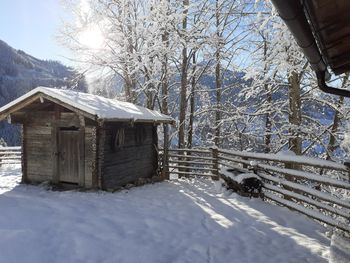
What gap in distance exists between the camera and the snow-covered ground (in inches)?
217

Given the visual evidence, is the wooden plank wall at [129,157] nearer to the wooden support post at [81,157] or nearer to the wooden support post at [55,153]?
the wooden support post at [81,157]

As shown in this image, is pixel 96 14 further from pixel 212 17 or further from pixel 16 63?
pixel 16 63

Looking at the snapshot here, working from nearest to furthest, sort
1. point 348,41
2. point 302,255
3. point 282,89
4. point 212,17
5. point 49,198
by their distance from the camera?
point 348,41
point 302,255
point 49,198
point 212,17
point 282,89

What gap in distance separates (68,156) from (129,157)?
7.34 ft

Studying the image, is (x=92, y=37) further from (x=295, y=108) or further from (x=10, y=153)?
(x=295, y=108)

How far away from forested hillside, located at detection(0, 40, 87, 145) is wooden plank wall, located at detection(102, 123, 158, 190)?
39.3 meters

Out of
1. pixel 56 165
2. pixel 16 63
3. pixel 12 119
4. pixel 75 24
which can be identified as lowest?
pixel 56 165

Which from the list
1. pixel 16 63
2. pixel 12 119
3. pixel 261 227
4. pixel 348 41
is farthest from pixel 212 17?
pixel 16 63

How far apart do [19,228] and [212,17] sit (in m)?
10.5

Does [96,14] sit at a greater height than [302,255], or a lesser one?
greater

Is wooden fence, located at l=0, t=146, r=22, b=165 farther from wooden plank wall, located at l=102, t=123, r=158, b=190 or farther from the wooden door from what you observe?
the wooden door

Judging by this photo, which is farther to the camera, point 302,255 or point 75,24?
point 75,24

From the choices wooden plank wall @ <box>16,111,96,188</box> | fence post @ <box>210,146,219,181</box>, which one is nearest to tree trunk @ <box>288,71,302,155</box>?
fence post @ <box>210,146,219,181</box>

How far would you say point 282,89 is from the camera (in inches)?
610
